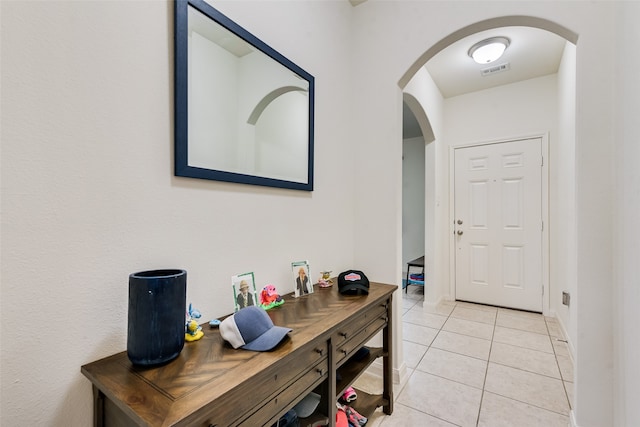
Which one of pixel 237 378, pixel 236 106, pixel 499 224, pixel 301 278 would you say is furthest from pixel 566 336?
pixel 236 106

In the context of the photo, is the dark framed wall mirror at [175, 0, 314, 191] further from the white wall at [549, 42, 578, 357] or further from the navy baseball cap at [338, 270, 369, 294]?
the white wall at [549, 42, 578, 357]

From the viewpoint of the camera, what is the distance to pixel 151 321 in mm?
785

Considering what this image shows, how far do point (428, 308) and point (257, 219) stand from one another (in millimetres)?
2811

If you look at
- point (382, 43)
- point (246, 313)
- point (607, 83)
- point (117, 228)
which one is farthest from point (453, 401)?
point (382, 43)

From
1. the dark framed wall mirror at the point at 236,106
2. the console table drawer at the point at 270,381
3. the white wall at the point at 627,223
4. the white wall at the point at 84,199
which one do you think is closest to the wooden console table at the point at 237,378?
the console table drawer at the point at 270,381

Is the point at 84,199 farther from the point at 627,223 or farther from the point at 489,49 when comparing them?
the point at 489,49

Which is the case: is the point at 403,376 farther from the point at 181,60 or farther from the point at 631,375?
the point at 181,60

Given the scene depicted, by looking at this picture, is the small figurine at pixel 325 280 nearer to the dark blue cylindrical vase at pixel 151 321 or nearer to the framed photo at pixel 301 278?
the framed photo at pixel 301 278

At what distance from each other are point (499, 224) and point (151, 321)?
3.76 metres

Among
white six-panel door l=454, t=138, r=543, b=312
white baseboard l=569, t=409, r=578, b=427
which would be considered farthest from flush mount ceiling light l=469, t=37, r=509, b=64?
white baseboard l=569, t=409, r=578, b=427

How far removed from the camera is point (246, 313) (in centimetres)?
96

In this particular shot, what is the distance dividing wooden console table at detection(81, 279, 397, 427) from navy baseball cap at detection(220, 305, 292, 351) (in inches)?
1.1

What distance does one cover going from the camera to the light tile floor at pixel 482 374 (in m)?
1.59

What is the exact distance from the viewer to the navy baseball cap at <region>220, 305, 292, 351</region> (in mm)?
909
